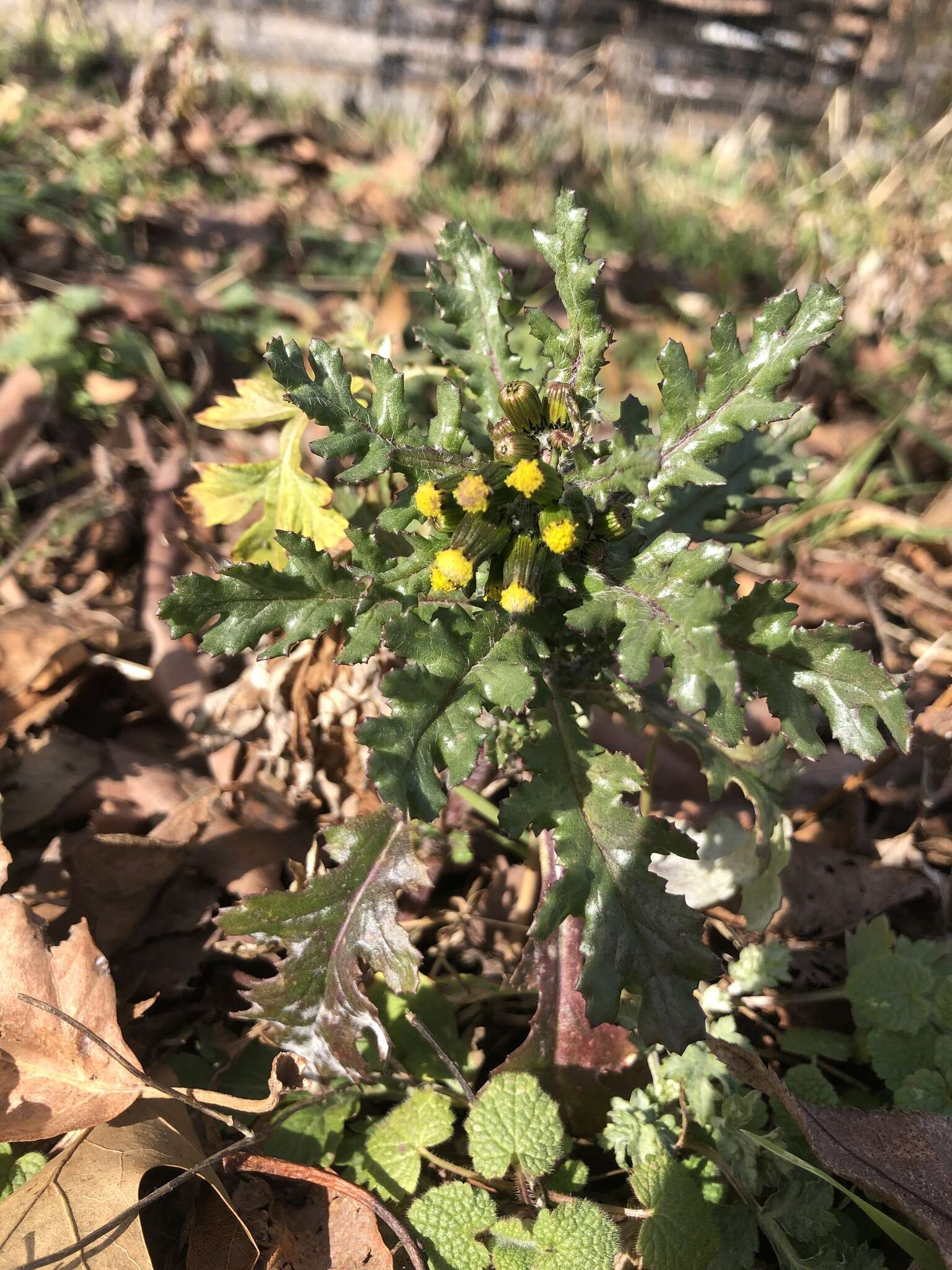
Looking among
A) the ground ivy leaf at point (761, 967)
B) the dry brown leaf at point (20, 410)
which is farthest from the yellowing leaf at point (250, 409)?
the ground ivy leaf at point (761, 967)

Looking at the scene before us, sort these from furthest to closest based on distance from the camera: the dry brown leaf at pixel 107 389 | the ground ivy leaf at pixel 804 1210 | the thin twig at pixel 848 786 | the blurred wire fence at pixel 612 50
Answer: the blurred wire fence at pixel 612 50
the dry brown leaf at pixel 107 389
the thin twig at pixel 848 786
the ground ivy leaf at pixel 804 1210

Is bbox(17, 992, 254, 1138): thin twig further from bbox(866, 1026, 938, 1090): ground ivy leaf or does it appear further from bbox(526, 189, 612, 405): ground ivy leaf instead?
bbox(526, 189, 612, 405): ground ivy leaf

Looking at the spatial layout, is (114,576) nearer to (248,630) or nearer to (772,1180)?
(248,630)

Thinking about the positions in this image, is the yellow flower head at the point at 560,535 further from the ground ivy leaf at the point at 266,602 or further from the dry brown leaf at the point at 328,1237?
the dry brown leaf at the point at 328,1237

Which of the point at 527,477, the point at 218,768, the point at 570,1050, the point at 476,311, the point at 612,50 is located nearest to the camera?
the point at 527,477

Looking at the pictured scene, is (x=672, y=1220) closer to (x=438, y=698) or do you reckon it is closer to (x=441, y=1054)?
(x=441, y=1054)

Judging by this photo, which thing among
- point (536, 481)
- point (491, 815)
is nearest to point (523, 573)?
point (536, 481)
